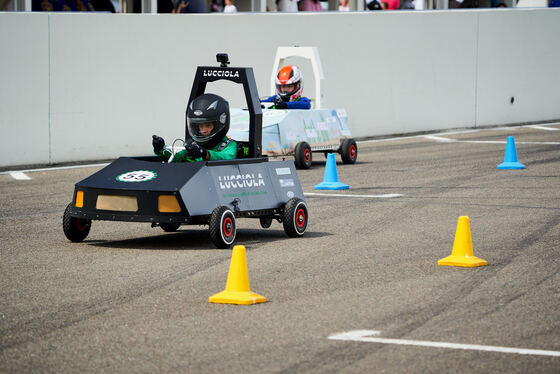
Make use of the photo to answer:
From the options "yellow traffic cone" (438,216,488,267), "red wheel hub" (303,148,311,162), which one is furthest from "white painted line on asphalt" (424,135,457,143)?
"yellow traffic cone" (438,216,488,267)

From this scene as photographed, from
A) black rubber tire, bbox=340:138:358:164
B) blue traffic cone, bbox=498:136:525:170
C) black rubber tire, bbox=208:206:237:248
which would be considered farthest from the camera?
black rubber tire, bbox=340:138:358:164

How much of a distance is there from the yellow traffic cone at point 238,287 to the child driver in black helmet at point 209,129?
311cm

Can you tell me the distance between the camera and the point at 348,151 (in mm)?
17469

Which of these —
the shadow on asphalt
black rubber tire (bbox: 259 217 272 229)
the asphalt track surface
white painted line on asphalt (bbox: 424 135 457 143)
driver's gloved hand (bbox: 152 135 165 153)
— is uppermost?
driver's gloved hand (bbox: 152 135 165 153)

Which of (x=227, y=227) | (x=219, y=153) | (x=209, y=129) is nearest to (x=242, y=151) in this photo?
(x=219, y=153)

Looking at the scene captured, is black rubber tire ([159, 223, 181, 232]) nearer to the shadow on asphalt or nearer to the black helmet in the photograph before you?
the shadow on asphalt

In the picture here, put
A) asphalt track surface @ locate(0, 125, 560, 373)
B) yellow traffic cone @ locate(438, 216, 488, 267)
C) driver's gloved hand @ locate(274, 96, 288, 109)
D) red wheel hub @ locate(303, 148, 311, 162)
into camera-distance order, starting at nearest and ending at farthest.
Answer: asphalt track surface @ locate(0, 125, 560, 373) < yellow traffic cone @ locate(438, 216, 488, 267) < red wheel hub @ locate(303, 148, 311, 162) < driver's gloved hand @ locate(274, 96, 288, 109)

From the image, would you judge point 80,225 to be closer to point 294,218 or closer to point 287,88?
point 294,218

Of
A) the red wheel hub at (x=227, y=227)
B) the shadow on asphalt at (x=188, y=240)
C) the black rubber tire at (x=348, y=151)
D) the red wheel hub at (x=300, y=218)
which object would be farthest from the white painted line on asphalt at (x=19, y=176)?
the red wheel hub at (x=227, y=227)

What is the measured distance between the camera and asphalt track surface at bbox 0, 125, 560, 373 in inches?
232

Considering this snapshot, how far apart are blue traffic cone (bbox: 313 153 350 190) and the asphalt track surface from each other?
3.34ft

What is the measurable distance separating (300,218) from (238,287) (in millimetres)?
3104

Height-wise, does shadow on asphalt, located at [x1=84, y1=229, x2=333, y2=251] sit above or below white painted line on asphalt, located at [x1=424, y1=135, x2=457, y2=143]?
below

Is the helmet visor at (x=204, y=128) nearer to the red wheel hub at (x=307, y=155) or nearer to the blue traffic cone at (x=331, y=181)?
the blue traffic cone at (x=331, y=181)
